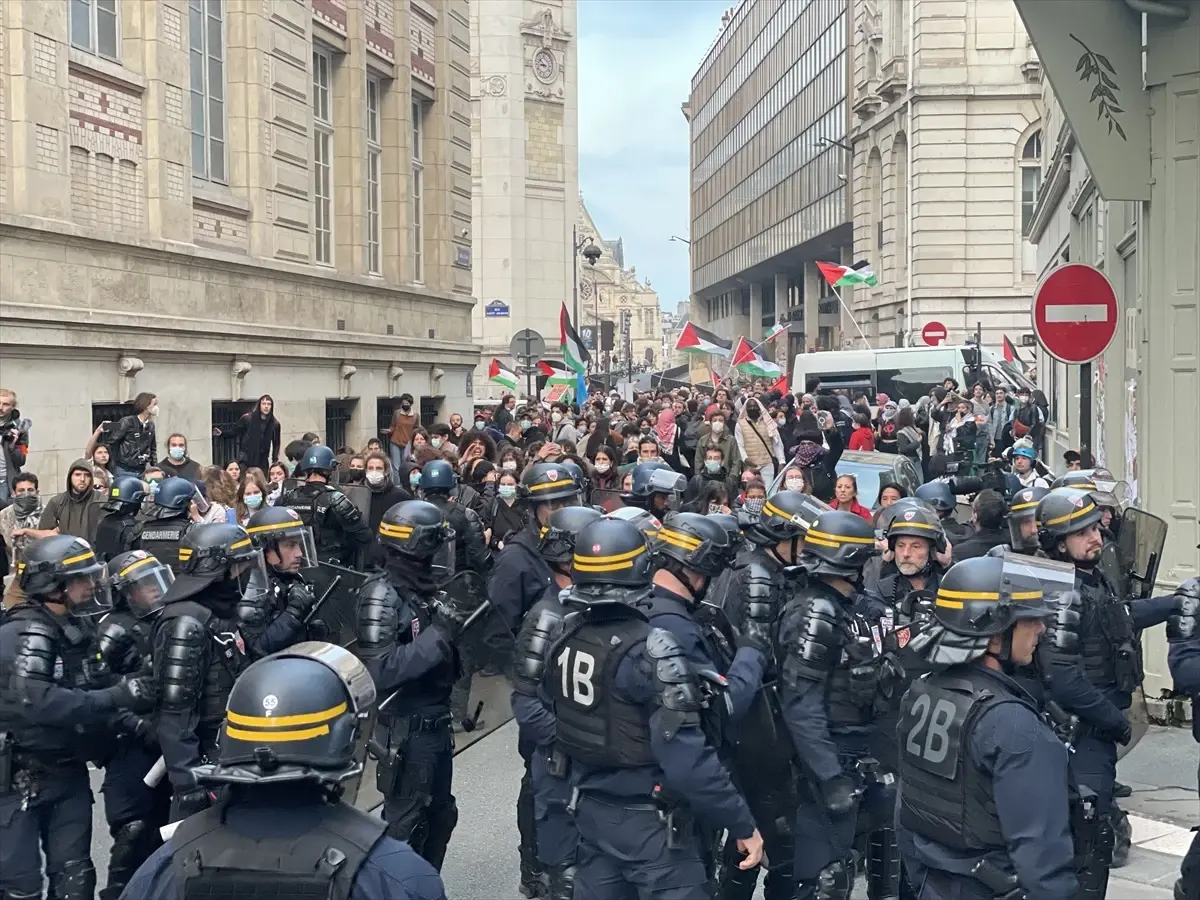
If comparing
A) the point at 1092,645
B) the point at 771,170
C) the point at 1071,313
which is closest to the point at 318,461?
the point at 1071,313

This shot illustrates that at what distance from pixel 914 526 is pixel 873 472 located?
21.0ft

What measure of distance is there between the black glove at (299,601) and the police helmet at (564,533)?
1194 mm

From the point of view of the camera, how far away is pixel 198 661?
5660 millimetres

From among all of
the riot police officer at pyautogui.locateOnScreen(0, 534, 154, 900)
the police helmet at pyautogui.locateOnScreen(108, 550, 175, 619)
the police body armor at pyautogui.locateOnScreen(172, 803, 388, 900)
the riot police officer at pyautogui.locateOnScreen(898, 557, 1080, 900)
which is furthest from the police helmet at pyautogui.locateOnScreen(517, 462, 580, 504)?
the police body armor at pyautogui.locateOnScreen(172, 803, 388, 900)

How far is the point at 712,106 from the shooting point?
97938 millimetres

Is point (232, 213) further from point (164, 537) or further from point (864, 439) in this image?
point (164, 537)

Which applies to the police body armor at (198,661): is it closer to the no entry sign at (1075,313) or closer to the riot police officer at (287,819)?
the riot police officer at (287,819)

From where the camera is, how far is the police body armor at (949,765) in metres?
4.41

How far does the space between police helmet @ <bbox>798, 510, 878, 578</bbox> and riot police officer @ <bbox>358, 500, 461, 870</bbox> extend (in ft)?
5.09

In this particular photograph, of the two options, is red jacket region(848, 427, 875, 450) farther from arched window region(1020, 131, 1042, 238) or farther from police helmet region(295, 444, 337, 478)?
arched window region(1020, 131, 1042, 238)

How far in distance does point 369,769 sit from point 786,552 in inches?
140

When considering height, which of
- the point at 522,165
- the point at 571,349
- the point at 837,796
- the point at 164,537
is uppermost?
the point at 522,165

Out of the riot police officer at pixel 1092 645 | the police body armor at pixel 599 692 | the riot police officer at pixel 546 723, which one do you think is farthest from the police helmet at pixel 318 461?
the police body armor at pixel 599 692

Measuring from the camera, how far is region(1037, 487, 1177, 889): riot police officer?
599cm
